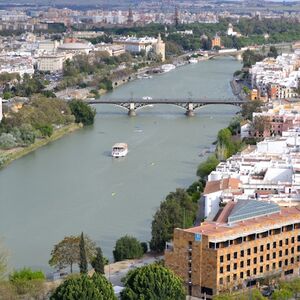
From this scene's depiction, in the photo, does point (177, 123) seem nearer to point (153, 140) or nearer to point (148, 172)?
point (153, 140)

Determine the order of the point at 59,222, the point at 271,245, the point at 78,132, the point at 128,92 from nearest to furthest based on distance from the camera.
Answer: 1. the point at 271,245
2. the point at 59,222
3. the point at 78,132
4. the point at 128,92

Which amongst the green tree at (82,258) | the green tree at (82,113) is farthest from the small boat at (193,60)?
the green tree at (82,258)

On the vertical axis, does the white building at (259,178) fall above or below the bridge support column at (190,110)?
above

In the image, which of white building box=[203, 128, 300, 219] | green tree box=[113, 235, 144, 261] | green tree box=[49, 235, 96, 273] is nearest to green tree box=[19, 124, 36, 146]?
white building box=[203, 128, 300, 219]

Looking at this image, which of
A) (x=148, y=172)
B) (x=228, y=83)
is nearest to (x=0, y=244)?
(x=148, y=172)

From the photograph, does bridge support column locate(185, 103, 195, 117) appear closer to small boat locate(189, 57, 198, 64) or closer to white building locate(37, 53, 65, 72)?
white building locate(37, 53, 65, 72)

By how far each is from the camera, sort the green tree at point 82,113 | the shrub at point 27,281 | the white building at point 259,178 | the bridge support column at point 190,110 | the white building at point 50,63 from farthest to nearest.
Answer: the white building at point 50,63, the bridge support column at point 190,110, the green tree at point 82,113, the white building at point 259,178, the shrub at point 27,281

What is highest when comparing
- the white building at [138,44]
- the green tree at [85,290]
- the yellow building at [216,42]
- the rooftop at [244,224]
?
the rooftop at [244,224]

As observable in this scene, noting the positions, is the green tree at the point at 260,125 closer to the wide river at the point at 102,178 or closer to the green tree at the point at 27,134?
the wide river at the point at 102,178
